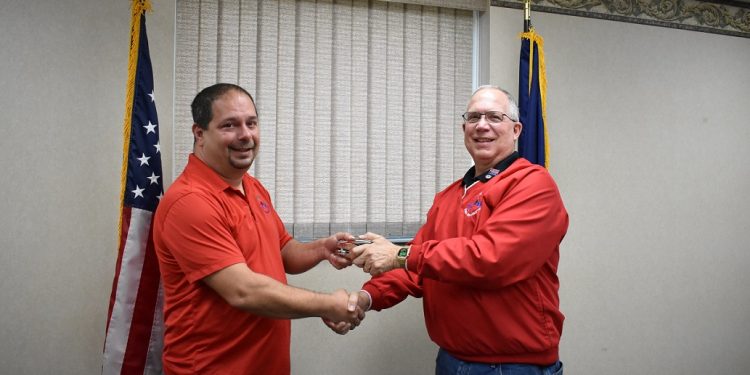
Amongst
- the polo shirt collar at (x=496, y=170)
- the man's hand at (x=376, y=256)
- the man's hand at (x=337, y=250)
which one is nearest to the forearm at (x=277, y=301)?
the man's hand at (x=376, y=256)

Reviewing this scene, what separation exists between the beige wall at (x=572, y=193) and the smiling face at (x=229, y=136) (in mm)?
949

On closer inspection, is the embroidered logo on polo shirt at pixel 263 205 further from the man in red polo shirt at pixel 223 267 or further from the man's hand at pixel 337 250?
the man's hand at pixel 337 250

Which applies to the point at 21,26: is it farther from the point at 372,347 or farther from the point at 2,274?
the point at 372,347

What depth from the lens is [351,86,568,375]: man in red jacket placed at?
151cm

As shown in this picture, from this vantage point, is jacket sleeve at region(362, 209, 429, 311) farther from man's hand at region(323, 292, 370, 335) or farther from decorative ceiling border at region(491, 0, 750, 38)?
decorative ceiling border at region(491, 0, 750, 38)

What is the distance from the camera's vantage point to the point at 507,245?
149 centimetres

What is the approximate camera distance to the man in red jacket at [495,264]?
4.96ft

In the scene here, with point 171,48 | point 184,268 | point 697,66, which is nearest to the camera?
point 184,268

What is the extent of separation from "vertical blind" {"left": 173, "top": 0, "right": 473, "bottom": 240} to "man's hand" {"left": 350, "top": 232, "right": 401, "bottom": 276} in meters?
0.89

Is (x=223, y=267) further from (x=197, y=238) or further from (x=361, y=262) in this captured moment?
(x=361, y=262)

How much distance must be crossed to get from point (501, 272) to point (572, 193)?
184 centimetres

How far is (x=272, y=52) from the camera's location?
8.70 ft

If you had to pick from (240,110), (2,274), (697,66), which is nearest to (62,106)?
(2,274)

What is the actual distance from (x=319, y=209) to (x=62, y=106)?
1.37 m
